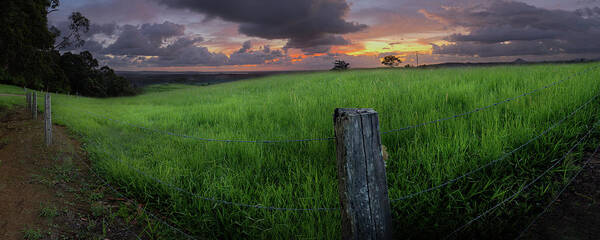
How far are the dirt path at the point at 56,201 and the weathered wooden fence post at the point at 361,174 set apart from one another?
311 cm

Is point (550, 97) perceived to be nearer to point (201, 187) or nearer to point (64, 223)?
point (201, 187)

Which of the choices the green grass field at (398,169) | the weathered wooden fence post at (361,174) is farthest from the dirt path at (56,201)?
the weathered wooden fence post at (361,174)

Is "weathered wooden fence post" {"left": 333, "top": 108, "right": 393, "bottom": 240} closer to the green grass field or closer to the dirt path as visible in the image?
the green grass field

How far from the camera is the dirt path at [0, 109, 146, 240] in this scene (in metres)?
4.04

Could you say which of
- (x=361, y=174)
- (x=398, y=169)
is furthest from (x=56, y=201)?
(x=398, y=169)

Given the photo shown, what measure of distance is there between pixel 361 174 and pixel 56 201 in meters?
5.10

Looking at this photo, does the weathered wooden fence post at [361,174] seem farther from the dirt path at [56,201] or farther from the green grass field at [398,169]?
the dirt path at [56,201]

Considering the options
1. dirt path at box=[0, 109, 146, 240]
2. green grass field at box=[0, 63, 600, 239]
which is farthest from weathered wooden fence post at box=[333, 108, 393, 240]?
dirt path at box=[0, 109, 146, 240]

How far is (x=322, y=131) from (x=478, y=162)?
2.55m

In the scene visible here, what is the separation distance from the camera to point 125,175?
5.27m

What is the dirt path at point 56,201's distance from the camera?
13.3 ft

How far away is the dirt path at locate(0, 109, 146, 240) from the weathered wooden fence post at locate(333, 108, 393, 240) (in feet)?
10.2

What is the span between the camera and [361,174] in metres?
2.33

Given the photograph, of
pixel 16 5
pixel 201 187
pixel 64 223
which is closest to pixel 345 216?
pixel 201 187
